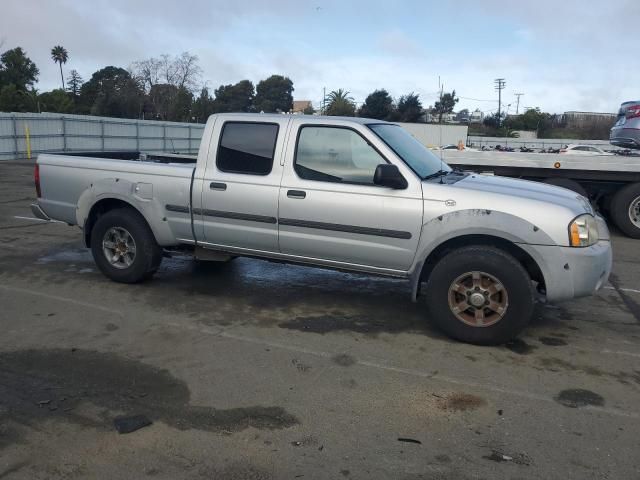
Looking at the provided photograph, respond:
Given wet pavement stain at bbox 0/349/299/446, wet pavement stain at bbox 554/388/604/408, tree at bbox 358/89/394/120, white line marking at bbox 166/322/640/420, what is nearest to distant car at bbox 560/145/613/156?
wet pavement stain at bbox 554/388/604/408

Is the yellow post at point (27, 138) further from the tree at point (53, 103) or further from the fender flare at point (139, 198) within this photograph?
the tree at point (53, 103)

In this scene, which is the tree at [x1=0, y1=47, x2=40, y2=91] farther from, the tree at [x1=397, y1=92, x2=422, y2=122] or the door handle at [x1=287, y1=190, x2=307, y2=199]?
the door handle at [x1=287, y1=190, x2=307, y2=199]

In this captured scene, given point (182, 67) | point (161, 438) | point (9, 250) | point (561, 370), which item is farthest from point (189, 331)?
point (182, 67)

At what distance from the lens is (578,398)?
12.9 feet

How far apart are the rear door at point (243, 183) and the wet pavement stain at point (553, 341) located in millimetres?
2545

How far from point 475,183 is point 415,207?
26.6 inches

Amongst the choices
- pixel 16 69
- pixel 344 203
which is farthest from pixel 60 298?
pixel 16 69

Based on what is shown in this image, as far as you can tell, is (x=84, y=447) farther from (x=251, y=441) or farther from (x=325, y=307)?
(x=325, y=307)

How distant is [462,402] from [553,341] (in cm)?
159

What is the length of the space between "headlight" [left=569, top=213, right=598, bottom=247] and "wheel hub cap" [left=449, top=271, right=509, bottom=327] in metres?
0.67

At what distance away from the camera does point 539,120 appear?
74.3 metres

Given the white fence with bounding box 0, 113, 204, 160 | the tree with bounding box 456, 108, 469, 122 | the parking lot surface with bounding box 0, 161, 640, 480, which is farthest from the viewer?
the tree with bounding box 456, 108, 469, 122

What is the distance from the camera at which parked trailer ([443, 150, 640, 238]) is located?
9883 millimetres

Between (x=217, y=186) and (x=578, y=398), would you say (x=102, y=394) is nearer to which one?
(x=217, y=186)
